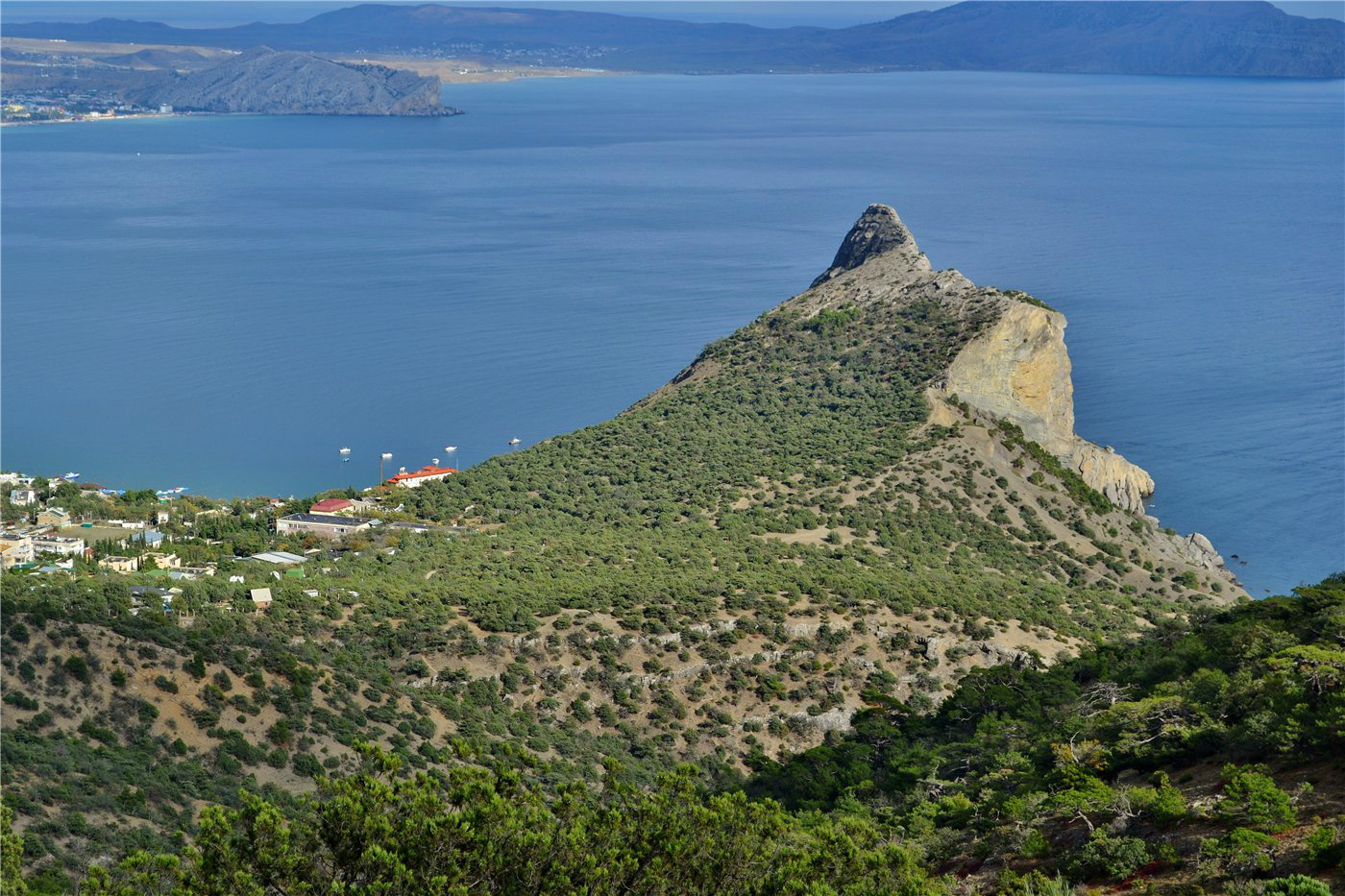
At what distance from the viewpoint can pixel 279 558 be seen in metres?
40.7

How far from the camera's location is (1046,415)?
5616 centimetres

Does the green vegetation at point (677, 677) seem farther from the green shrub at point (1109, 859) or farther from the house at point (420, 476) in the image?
the house at point (420, 476)

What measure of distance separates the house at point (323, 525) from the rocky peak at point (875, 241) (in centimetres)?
3101

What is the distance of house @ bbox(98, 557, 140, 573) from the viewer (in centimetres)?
3909

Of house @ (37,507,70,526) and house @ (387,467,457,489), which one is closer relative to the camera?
house @ (37,507,70,526)

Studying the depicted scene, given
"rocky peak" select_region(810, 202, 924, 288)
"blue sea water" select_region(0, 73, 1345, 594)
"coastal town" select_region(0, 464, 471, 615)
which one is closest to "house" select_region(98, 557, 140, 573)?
"coastal town" select_region(0, 464, 471, 615)

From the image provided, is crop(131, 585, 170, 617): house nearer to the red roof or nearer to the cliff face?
the red roof

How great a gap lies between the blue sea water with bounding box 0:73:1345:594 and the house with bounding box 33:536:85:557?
17.2 metres

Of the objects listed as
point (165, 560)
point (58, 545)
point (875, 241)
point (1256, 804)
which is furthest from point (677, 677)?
point (875, 241)

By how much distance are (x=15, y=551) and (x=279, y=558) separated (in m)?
6.91

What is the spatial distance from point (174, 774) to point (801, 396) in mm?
35286

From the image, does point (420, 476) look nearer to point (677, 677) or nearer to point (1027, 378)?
point (1027, 378)

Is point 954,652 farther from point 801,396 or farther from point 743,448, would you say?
point 801,396

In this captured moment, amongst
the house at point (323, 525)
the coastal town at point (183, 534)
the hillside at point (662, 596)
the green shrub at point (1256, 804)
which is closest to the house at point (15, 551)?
the coastal town at point (183, 534)
